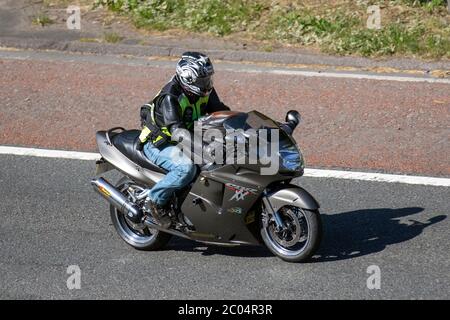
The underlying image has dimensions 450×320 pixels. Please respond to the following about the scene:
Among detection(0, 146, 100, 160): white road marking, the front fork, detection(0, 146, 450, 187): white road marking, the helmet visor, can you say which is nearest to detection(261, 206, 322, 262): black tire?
the front fork

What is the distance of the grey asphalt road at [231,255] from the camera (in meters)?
6.84

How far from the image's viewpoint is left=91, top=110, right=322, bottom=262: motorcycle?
272 inches

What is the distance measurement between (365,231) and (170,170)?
1838mm

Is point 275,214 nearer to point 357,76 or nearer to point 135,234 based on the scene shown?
point 135,234

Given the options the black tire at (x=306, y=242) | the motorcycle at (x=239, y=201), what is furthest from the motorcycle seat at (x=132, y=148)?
the black tire at (x=306, y=242)

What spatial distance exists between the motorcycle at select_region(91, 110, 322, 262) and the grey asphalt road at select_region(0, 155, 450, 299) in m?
0.22

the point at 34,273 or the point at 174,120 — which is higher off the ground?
the point at 174,120

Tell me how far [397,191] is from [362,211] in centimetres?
62

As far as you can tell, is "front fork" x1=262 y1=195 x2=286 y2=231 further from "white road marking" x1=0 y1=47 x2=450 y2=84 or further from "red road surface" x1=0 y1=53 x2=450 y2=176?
"white road marking" x1=0 y1=47 x2=450 y2=84

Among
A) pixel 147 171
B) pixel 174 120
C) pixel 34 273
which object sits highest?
pixel 174 120

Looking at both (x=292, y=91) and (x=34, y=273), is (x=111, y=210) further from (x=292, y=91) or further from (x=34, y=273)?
(x=292, y=91)

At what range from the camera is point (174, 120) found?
23.1 feet

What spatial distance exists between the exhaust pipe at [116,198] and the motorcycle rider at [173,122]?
0.08 meters
